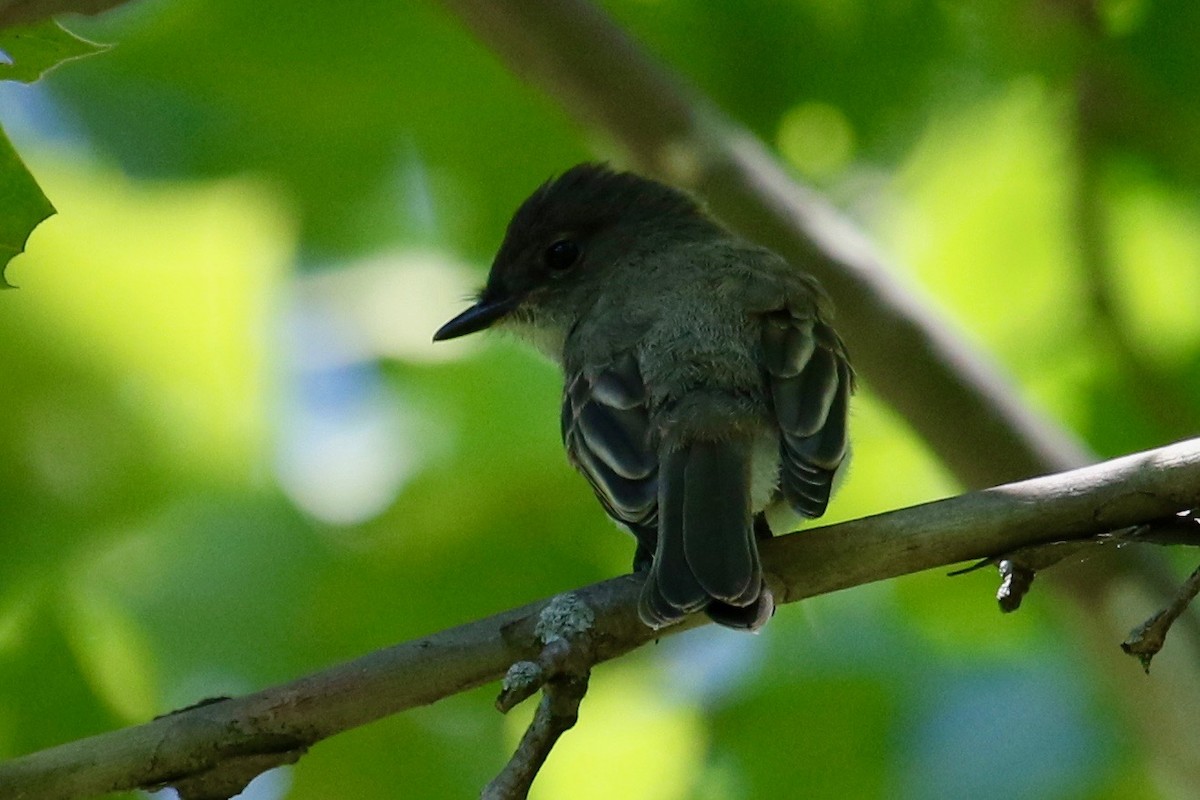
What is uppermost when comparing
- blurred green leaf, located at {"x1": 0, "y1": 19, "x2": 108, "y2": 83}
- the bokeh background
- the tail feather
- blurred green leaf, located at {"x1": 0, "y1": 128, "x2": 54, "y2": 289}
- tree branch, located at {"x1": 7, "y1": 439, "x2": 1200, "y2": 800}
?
blurred green leaf, located at {"x1": 0, "y1": 19, "x2": 108, "y2": 83}

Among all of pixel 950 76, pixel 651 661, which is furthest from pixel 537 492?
pixel 950 76

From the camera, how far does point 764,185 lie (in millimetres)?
4199

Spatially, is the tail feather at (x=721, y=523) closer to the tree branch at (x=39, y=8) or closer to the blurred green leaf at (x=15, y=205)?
the blurred green leaf at (x=15, y=205)

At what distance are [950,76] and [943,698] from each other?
1.77m

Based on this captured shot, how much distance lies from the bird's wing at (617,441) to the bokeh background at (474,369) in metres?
0.65

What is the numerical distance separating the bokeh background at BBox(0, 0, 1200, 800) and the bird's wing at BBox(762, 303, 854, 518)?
87 cm

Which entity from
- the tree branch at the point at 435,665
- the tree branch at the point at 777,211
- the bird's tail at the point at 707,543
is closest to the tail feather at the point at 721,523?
the bird's tail at the point at 707,543

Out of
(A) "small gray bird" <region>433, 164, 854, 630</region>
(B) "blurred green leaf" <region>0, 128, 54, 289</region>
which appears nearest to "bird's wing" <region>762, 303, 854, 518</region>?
(A) "small gray bird" <region>433, 164, 854, 630</region>

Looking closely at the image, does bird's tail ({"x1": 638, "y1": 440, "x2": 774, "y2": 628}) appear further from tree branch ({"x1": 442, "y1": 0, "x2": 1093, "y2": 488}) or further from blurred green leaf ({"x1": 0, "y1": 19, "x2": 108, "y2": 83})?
blurred green leaf ({"x1": 0, "y1": 19, "x2": 108, "y2": 83})

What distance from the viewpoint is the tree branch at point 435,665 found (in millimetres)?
2607

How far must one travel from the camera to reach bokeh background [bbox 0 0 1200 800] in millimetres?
4148

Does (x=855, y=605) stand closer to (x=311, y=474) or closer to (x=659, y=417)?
(x=659, y=417)

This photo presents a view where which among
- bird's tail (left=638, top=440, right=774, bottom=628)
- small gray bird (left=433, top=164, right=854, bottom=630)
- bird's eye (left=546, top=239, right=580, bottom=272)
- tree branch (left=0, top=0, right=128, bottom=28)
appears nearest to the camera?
tree branch (left=0, top=0, right=128, bottom=28)

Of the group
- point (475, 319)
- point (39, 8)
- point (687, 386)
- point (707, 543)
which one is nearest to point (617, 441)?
point (687, 386)
